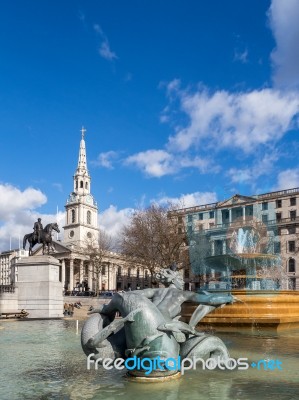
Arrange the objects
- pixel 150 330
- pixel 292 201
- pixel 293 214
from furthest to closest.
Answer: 1. pixel 292 201
2. pixel 293 214
3. pixel 150 330

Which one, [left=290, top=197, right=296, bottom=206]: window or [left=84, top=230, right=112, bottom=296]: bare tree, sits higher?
[left=290, top=197, right=296, bottom=206]: window

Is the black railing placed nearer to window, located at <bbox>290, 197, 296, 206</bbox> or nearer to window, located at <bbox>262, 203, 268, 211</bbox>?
window, located at <bbox>262, 203, 268, 211</bbox>

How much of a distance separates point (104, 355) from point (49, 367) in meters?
1.93

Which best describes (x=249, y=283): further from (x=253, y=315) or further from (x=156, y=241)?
(x=156, y=241)

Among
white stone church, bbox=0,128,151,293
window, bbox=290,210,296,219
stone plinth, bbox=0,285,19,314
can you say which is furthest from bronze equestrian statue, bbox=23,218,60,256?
white stone church, bbox=0,128,151,293

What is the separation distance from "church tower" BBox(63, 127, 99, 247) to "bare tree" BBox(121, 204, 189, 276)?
72.3m

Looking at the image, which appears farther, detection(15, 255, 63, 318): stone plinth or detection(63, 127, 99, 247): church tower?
detection(63, 127, 99, 247): church tower

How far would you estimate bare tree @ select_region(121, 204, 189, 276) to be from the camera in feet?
165

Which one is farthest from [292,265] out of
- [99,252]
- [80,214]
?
[80,214]

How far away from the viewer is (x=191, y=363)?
A: 694 centimetres

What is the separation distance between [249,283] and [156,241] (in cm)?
2411

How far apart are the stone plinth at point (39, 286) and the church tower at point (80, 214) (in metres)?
94.0

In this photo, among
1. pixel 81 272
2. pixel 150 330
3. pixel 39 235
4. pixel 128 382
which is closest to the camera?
pixel 150 330

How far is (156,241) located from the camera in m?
50.8
